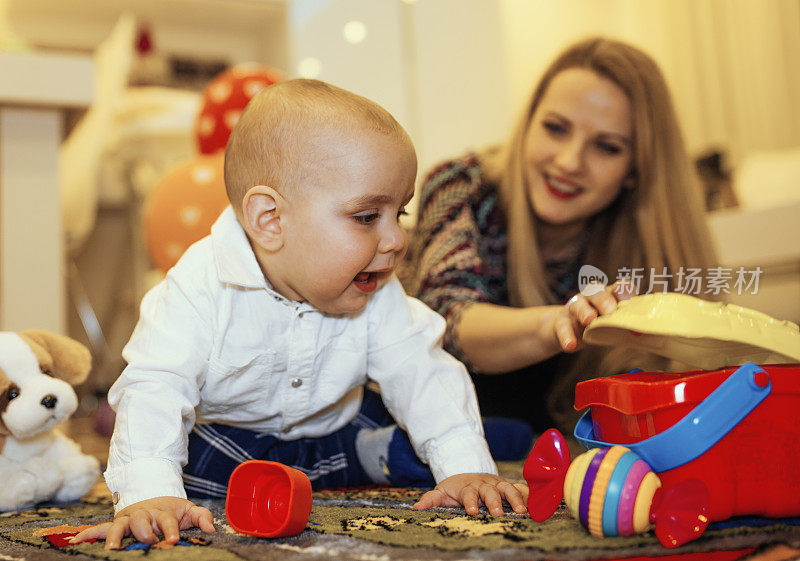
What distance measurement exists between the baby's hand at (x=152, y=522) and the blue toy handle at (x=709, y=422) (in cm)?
38

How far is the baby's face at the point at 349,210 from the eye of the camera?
29.6 inches

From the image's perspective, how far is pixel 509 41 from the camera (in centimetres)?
329

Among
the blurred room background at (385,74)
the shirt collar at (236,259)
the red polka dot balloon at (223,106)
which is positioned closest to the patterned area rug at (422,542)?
the shirt collar at (236,259)

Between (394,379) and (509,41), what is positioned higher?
(509,41)

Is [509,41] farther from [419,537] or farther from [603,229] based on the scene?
[419,537]

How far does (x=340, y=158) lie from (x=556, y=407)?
2.46 ft

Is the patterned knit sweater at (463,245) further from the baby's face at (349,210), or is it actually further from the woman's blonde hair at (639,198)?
the baby's face at (349,210)

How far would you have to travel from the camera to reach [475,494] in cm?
→ 71

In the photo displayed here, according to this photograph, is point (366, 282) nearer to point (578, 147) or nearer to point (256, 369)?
point (256, 369)

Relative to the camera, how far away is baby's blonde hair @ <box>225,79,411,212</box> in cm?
76

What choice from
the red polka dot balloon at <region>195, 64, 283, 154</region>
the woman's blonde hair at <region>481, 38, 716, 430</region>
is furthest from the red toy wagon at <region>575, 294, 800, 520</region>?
the red polka dot balloon at <region>195, 64, 283, 154</region>

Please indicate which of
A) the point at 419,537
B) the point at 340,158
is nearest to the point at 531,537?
the point at 419,537

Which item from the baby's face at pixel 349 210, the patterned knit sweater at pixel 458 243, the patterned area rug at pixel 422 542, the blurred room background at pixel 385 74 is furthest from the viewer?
the blurred room background at pixel 385 74

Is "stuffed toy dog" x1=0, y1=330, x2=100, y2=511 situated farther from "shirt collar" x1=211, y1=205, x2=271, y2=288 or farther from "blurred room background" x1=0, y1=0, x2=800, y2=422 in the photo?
"blurred room background" x1=0, y1=0, x2=800, y2=422
